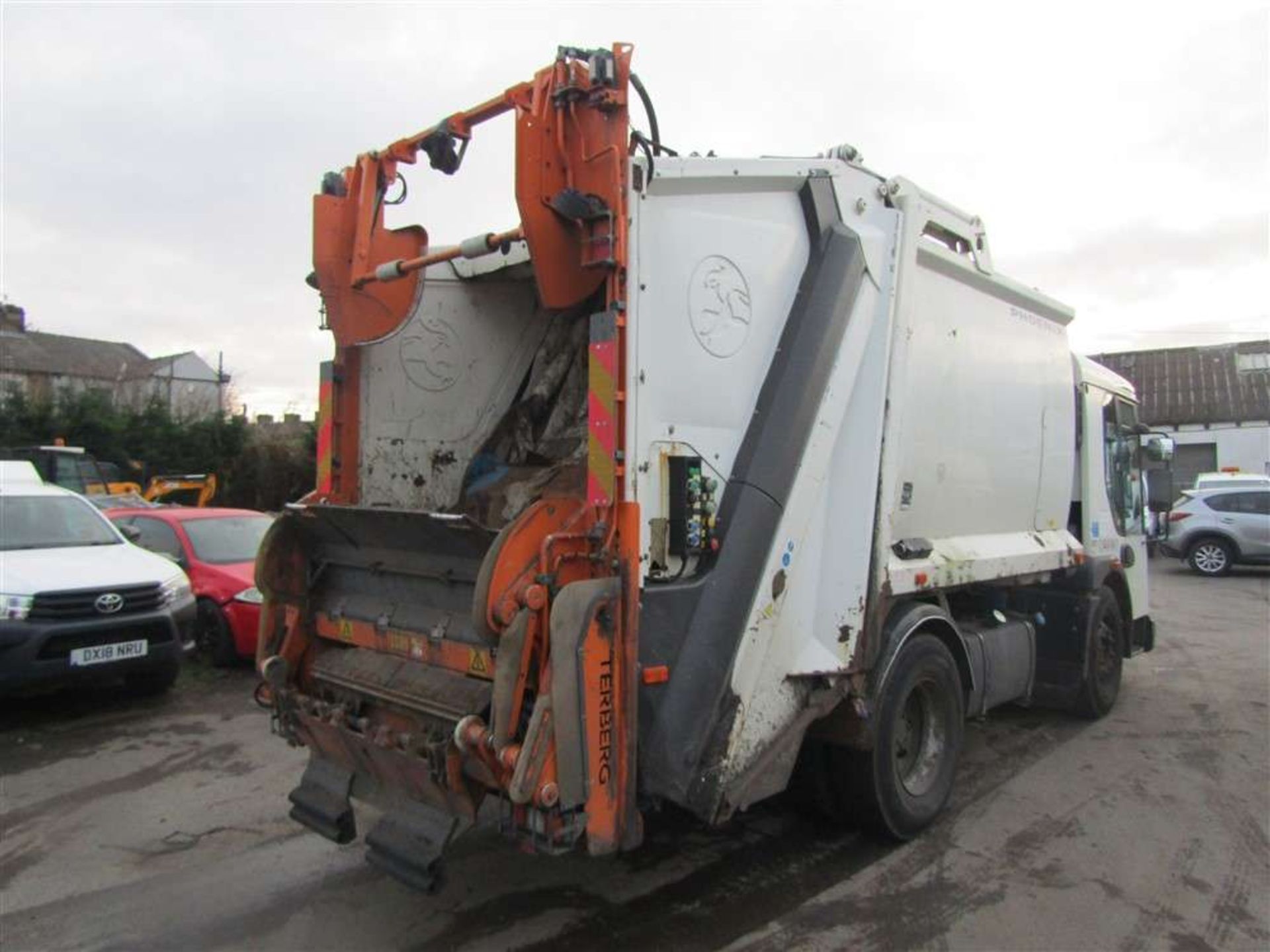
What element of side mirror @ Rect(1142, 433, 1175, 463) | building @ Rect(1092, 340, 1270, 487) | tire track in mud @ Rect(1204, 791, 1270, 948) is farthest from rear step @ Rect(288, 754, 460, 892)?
building @ Rect(1092, 340, 1270, 487)

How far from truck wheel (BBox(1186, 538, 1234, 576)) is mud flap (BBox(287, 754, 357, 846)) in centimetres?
1794

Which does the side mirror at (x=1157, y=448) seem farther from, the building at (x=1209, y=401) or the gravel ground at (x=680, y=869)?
the building at (x=1209, y=401)

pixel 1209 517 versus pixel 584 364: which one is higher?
pixel 584 364

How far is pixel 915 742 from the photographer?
470 centimetres

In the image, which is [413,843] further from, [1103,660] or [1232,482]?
[1232,482]

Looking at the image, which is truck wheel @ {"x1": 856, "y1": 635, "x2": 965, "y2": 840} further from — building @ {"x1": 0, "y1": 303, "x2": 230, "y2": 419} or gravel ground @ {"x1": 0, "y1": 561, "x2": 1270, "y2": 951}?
building @ {"x1": 0, "y1": 303, "x2": 230, "y2": 419}

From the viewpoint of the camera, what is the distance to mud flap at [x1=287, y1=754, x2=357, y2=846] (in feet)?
12.2

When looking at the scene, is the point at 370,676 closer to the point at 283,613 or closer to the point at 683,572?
the point at 283,613

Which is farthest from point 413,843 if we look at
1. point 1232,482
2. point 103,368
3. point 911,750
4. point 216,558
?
point 103,368

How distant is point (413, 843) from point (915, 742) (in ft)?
8.79

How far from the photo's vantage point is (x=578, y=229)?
3.22m

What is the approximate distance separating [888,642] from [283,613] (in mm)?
2860

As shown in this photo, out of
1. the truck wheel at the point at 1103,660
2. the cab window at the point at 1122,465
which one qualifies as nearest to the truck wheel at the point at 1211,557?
the cab window at the point at 1122,465

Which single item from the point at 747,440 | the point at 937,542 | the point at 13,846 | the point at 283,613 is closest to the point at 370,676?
the point at 283,613
